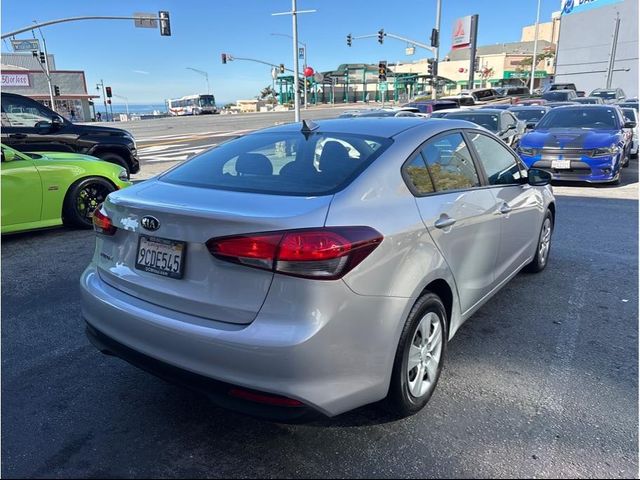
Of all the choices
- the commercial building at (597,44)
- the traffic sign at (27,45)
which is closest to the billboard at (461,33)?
the commercial building at (597,44)

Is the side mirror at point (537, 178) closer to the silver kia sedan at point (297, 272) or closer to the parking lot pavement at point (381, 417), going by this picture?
the parking lot pavement at point (381, 417)

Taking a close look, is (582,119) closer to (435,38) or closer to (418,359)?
(418,359)

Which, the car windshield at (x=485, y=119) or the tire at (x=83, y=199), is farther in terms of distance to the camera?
the car windshield at (x=485, y=119)

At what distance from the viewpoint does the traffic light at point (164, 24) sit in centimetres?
2672

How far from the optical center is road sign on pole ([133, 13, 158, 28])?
26.0m

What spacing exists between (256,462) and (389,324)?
3.07ft

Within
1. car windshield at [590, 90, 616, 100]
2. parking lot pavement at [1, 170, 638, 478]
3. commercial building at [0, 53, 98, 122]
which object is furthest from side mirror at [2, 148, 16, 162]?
commercial building at [0, 53, 98, 122]

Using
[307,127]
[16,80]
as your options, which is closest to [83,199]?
[307,127]

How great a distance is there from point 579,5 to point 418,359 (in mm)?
62255

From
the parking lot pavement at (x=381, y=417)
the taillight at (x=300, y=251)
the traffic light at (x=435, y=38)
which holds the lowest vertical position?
the parking lot pavement at (x=381, y=417)

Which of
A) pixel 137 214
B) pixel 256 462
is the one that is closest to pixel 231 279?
pixel 137 214

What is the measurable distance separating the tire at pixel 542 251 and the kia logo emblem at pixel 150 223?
12.1ft

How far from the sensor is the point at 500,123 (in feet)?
40.8

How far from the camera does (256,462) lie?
240 centimetres
